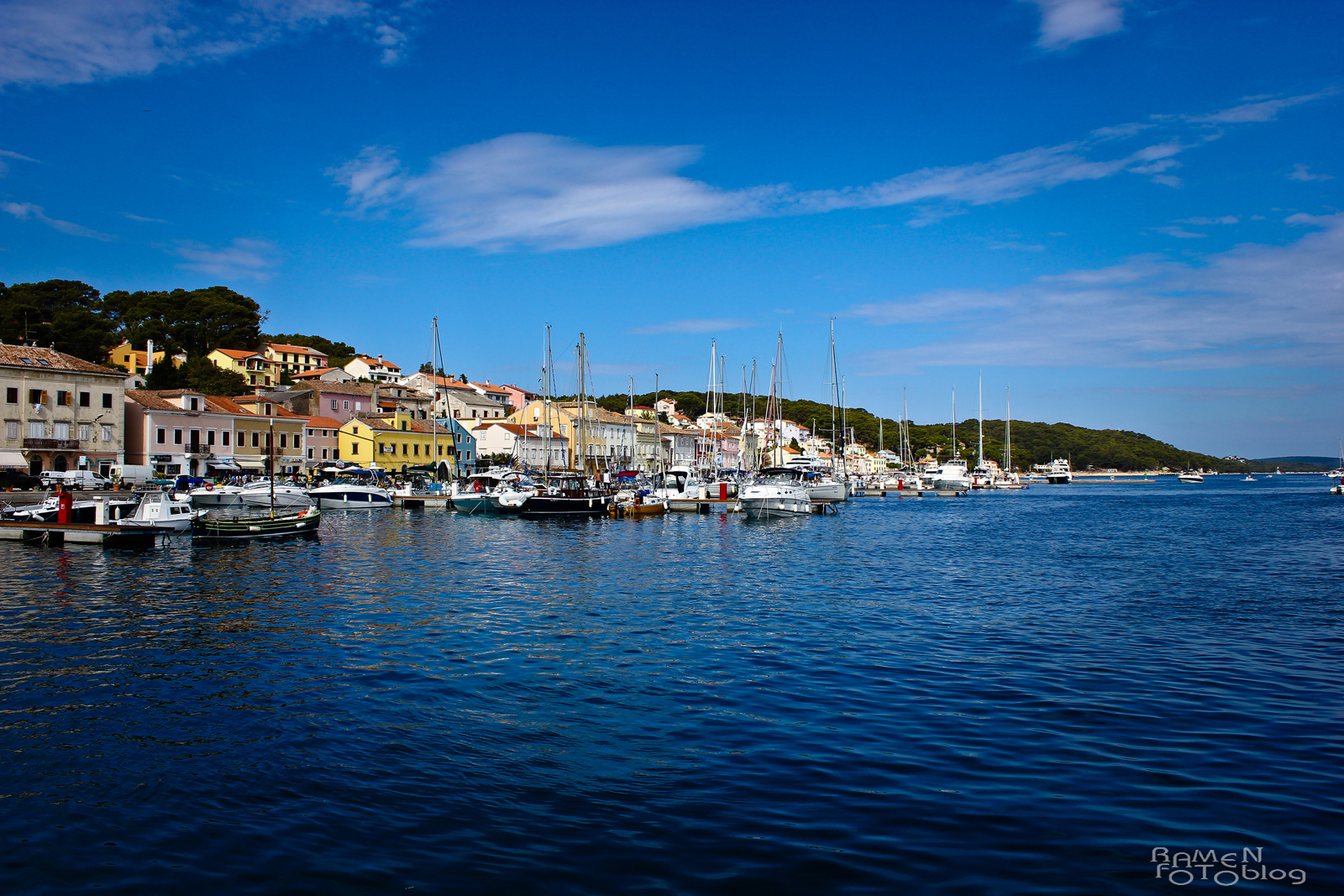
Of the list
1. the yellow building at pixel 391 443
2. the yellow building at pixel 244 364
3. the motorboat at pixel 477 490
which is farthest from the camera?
the yellow building at pixel 244 364

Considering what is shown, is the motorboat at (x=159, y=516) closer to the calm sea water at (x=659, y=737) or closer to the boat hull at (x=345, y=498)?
the calm sea water at (x=659, y=737)

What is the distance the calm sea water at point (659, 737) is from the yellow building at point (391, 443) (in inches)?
2364

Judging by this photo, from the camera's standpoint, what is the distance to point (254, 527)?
3712 cm

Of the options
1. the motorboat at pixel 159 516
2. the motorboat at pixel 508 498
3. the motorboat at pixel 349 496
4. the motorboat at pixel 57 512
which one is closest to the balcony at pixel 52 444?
the motorboat at pixel 349 496

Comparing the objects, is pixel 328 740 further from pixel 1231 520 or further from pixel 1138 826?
pixel 1231 520

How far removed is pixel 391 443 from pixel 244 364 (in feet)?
80.8

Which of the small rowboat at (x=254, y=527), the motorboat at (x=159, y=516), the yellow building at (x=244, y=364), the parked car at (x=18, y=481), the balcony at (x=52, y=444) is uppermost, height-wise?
the yellow building at (x=244, y=364)

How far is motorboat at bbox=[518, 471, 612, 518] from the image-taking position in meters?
53.0

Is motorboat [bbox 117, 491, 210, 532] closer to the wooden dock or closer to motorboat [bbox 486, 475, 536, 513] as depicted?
the wooden dock

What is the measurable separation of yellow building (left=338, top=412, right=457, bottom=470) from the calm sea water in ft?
197

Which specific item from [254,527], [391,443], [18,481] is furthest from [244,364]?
[254,527]

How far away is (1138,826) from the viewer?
8031mm

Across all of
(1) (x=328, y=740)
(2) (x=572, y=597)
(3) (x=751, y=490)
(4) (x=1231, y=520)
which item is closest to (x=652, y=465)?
(3) (x=751, y=490)

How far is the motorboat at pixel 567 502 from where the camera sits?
174ft
